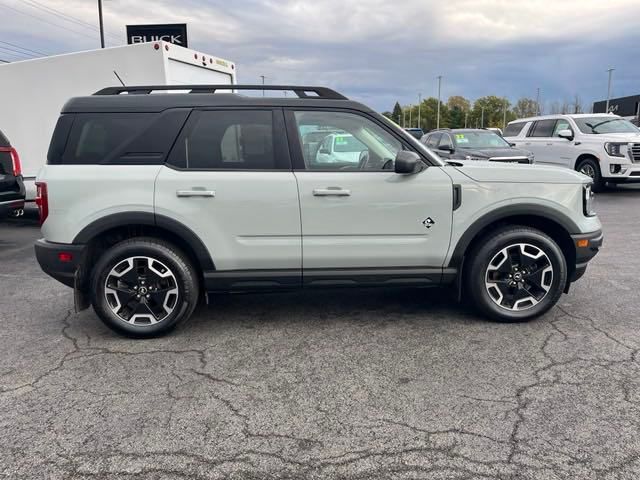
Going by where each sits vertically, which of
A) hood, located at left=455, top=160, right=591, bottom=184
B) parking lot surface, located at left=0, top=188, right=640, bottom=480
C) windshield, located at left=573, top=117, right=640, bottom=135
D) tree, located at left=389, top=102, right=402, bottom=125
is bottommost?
parking lot surface, located at left=0, top=188, right=640, bottom=480

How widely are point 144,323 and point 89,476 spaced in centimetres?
169

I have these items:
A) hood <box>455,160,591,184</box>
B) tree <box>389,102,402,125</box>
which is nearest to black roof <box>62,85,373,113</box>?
hood <box>455,160,591,184</box>

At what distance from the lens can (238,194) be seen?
3867mm

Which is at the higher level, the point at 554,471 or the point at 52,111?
the point at 52,111

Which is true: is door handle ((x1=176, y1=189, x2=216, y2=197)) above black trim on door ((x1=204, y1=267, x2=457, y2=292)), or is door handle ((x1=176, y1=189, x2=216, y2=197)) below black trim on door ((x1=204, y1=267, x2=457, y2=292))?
above

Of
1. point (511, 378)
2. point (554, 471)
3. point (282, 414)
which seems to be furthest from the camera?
point (511, 378)

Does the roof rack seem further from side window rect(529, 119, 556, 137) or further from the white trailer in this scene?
side window rect(529, 119, 556, 137)

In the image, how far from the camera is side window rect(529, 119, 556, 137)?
45.7ft

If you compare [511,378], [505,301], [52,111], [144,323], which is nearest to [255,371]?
[144,323]

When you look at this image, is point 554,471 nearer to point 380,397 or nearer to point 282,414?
point 380,397

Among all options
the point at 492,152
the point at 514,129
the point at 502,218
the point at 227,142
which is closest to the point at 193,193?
the point at 227,142

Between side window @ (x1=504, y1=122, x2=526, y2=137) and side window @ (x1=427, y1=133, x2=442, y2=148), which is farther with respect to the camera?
side window @ (x1=504, y1=122, x2=526, y2=137)

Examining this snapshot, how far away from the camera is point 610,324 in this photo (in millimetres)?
4195

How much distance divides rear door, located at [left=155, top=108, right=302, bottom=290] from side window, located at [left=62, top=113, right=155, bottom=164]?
364 mm
